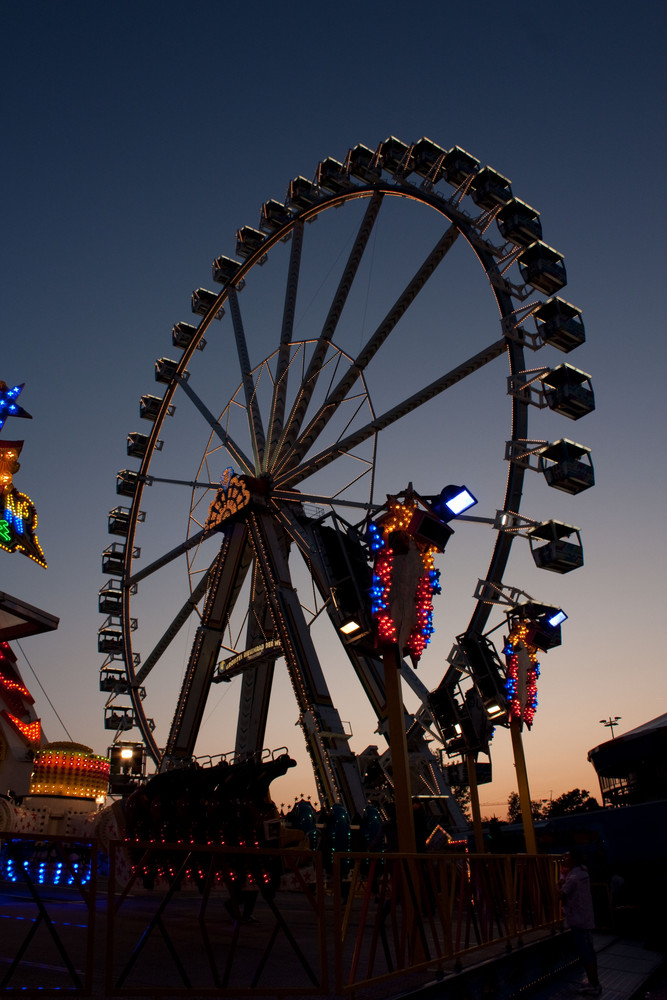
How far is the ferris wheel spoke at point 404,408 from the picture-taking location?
62.8 ft

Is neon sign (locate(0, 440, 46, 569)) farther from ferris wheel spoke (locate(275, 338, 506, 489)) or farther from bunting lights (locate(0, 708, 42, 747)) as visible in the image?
ferris wheel spoke (locate(275, 338, 506, 489))

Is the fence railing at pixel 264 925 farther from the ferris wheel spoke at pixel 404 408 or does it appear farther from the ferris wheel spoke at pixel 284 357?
the ferris wheel spoke at pixel 284 357

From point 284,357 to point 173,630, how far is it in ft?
33.9

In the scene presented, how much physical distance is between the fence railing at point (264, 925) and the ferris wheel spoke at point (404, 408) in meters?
12.2

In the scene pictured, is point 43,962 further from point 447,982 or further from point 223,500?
point 223,500

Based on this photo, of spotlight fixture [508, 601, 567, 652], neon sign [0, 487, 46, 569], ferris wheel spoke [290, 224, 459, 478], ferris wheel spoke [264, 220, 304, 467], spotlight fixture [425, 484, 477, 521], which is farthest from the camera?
ferris wheel spoke [264, 220, 304, 467]

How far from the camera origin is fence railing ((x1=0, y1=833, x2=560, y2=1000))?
4965 millimetres

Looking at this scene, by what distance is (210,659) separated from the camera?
73.0 feet

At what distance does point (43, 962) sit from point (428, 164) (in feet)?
73.4

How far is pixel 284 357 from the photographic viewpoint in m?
24.0

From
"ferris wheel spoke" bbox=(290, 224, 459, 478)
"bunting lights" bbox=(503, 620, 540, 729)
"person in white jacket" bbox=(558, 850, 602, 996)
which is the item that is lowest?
"person in white jacket" bbox=(558, 850, 602, 996)

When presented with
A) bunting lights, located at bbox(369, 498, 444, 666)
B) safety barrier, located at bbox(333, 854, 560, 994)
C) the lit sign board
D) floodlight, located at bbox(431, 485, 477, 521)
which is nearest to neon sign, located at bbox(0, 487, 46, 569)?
the lit sign board

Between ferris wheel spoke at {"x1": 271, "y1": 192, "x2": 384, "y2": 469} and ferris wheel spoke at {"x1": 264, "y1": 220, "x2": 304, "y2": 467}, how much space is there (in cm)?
41

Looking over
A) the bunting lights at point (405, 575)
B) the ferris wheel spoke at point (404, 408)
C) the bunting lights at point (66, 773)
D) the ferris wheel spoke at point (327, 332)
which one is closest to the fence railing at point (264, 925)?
the bunting lights at point (405, 575)
